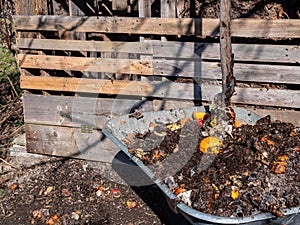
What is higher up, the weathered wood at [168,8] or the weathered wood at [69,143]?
the weathered wood at [168,8]

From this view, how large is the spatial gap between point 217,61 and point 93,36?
5.80 ft

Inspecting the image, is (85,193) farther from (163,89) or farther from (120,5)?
(120,5)

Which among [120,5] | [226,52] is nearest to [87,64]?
[120,5]

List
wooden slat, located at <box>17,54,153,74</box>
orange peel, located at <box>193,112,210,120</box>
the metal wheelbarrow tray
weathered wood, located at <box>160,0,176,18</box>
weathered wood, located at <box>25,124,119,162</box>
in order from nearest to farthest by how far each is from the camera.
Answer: the metal wheelbarrow tray, orange peel, located at <box>193,112,210,120</box>, weathered wood, located at <box>160,0,176,18</box>, wooden slat, located at <box>17,54,153,74</box>, weathered wood, located at <box>25,124,119,162</box>

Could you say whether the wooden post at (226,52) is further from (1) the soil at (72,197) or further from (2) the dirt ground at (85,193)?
(1) the soil at (72,197)

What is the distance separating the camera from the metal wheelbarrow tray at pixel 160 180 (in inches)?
103

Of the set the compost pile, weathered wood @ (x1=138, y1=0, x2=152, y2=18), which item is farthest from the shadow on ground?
weathered wood @ (x1=138, y1=0, x2=152, y2=18)

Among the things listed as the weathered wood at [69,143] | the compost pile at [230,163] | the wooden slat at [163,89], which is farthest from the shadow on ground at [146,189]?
the wooden slat at [163,89]

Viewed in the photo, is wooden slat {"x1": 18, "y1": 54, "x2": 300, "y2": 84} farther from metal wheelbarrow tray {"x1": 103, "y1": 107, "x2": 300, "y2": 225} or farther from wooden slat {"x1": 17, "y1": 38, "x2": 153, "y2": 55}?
metal wheelbarrow tray {"x1": 103, "y1": 107, "x2": 300, "y2": 225}

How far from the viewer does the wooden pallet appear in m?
3.89

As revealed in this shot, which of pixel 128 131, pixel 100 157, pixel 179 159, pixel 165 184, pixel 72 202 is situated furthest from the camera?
pixel 100 157

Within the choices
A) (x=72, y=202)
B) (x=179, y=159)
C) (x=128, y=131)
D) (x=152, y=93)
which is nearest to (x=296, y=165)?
(x=179, y=159)

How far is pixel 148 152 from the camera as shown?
11.3 feet

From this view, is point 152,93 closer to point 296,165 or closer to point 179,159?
point 179,159
